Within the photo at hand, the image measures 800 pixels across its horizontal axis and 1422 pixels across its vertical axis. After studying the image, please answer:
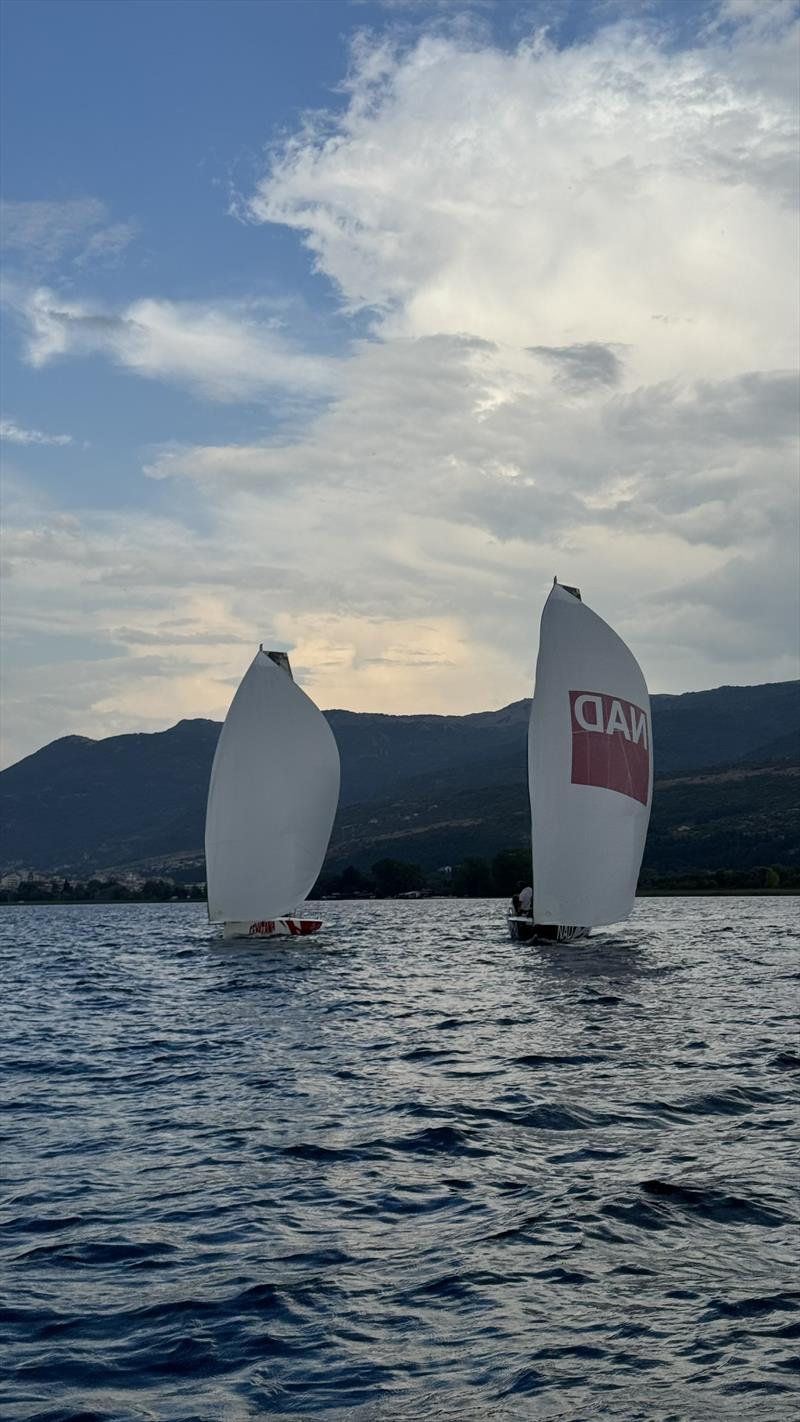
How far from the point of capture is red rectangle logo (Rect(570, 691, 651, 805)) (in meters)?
51.5

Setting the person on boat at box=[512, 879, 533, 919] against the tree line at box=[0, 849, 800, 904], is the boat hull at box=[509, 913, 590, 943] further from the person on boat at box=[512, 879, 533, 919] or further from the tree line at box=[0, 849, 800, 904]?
the tree line at box=[0, 849, 800, 904]

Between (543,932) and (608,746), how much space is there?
11763 mm

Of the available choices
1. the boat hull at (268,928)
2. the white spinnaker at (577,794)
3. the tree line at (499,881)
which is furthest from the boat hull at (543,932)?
the tree line at (499,881)

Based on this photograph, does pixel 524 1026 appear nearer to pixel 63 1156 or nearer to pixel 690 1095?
pixel 690 1095

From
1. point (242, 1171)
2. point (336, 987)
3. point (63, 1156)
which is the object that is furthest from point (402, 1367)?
point (336, 987)

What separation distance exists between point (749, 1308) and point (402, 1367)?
3.28 metres

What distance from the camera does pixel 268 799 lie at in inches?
2470

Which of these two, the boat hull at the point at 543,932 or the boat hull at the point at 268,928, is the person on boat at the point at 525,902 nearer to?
the boat hull at the point at 543,932

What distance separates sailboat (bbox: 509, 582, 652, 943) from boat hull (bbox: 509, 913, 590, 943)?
4.22m

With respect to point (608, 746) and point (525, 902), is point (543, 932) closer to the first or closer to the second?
point (525, 902)

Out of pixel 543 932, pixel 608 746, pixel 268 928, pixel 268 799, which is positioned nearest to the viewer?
pixel 608 746

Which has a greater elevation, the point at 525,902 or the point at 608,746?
the point at 608,746

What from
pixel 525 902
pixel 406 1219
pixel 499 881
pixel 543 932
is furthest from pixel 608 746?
pixel 499 881

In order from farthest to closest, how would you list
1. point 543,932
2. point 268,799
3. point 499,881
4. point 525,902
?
point 499,881 → point 525,902 → point 268,799 → point 543,932
